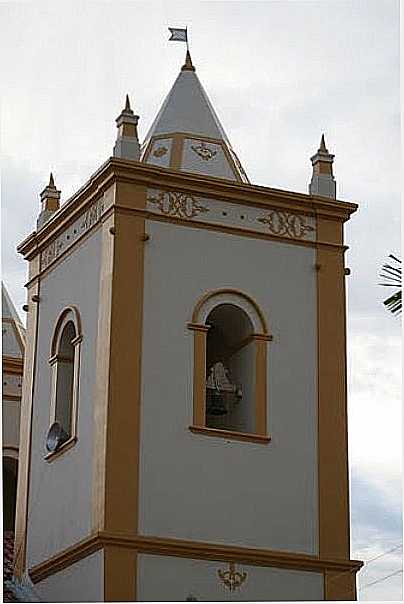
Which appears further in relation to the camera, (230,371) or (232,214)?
(232,214)

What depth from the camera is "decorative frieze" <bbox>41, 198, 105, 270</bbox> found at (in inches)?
277

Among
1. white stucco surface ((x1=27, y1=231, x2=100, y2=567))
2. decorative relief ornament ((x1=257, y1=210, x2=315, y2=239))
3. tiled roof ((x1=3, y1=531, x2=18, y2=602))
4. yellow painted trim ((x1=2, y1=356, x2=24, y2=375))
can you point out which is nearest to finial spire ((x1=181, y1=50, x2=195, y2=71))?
decorative relief ornament ((x1=257, y1=210, x2=315, y2=239))

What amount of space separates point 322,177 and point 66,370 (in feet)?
3.90

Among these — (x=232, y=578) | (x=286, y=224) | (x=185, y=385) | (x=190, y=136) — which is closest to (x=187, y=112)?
(x=190, y=136)

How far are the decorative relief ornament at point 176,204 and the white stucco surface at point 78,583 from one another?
1.34 meters

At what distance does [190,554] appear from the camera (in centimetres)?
646

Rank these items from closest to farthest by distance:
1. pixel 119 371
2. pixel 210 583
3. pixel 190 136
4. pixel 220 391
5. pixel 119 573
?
pixel 119 573
pixel 210 583
pixel 119 371
pixel 220 391
pixel 190 136

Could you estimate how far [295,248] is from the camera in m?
7.16

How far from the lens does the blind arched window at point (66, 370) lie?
6.96 metres

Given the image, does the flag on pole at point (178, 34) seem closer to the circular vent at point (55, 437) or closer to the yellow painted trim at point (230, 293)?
the yellow painted trim at point (230, 293)

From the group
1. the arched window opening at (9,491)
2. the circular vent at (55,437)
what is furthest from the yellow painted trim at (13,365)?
the circular vent at (55,437)

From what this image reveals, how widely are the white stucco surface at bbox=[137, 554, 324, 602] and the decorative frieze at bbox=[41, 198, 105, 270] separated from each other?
1342 millimetres

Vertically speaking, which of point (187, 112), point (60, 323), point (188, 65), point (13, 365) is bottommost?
point (60, 323)

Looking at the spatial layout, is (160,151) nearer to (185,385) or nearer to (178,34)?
(178,34)
